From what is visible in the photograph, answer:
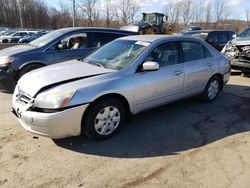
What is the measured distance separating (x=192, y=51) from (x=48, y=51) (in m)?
3.51

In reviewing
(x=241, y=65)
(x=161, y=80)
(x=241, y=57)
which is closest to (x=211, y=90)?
(x=161, y=80)

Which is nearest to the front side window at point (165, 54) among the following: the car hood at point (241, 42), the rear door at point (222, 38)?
the car hood at point (241, 42)

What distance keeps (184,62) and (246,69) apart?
4312mm

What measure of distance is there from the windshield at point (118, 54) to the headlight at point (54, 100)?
105 cm

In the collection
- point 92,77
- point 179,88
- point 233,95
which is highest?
Result: point 92,77

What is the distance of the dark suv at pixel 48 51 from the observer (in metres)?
6.40

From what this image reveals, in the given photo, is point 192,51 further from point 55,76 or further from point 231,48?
point 231,48

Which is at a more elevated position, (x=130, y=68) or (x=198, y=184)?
(x=130, y=68)

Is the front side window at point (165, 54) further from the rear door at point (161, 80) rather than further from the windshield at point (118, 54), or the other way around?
the windshield at point (118, 54)

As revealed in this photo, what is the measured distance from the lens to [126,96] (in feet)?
13.8

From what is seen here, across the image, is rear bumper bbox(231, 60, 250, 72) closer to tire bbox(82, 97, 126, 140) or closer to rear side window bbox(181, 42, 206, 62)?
rear side window bbox(181, 42, 206, 62)

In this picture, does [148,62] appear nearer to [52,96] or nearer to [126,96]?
[126,96]

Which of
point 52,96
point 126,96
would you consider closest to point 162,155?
point 126,96

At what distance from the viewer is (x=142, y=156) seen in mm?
3713
